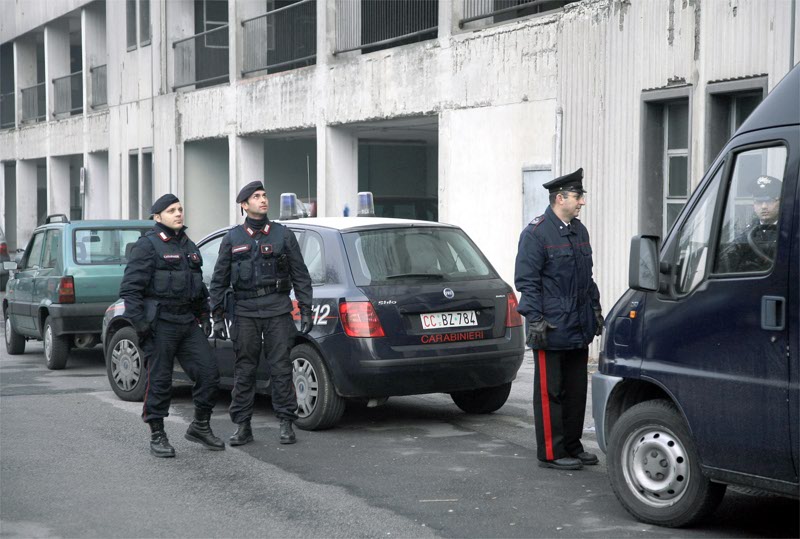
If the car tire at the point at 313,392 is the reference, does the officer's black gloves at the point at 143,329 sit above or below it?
above

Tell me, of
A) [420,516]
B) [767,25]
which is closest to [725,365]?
[420,516]

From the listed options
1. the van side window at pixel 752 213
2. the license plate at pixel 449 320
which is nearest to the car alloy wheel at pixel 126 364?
the license plate at pixel 449 320

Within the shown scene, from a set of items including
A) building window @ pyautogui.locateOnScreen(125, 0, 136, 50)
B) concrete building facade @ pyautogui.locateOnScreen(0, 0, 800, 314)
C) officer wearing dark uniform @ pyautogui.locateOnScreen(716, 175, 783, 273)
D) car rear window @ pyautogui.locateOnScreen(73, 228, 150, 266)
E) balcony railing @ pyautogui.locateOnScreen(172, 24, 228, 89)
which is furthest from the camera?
building window @ pyautogui.locateOnScreen(125, 0, 136, 50)

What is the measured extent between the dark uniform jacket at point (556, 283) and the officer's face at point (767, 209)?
201 centimetres

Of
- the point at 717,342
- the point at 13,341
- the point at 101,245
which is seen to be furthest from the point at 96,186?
the point at 717,342

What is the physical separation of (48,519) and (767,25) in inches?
309

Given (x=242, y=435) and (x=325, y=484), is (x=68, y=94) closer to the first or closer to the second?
(x=242, y=435)

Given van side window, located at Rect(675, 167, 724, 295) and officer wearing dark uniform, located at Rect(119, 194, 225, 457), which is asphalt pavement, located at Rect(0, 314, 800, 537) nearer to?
officer wearing dark uniform, located at Rect(119, 194, 225, 457)

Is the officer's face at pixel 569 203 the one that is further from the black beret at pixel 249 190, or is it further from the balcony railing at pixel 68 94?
the balcony railing at pixel 68 94

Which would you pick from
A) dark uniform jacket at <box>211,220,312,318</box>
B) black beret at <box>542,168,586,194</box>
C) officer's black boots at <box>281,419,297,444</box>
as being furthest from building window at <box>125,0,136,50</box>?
black beret at <box>542,168,586,194</box>

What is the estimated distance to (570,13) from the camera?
13.8 metres

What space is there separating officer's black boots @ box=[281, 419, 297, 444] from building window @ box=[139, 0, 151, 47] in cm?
2025

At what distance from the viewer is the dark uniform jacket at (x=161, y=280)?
828 centimetres

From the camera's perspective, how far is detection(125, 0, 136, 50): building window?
92.8 feet
